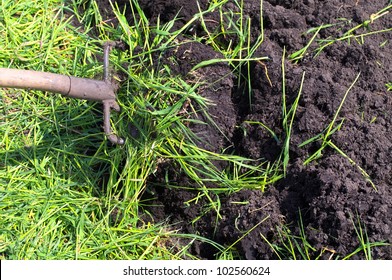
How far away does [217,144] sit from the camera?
2.98 m

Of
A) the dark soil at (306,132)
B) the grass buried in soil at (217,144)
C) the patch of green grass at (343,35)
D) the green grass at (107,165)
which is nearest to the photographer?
the dark soil at (306,132)

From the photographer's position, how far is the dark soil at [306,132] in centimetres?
266

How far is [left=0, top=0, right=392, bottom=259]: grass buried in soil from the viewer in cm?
277

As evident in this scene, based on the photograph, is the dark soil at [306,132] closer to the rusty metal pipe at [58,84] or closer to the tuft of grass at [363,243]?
the tuft of grass at [363,243]

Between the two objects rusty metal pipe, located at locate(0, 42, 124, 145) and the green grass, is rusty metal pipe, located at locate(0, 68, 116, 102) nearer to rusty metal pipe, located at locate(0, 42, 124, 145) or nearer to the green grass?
rusty metal pipe, located at locate(0, 42, 124, 145)

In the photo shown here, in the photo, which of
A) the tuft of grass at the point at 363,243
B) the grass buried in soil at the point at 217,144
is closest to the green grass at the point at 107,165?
the grass buried in soil at the point at 217,144

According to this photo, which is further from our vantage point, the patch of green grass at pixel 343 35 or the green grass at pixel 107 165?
the patch of green grass at pixel 343 35

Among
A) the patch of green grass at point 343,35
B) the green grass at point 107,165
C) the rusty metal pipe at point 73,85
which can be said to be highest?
the patch of green grass at point 343,35

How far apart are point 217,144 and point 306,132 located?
0.39 meters

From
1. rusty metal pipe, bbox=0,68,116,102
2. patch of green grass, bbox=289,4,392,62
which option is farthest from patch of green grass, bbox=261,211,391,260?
rusty metal pipe, bbox=0,68,116,102

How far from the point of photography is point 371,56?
9.86 feet

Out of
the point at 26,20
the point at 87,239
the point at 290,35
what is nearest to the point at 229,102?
the point at 290,35

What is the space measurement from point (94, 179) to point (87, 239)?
30 centimetres

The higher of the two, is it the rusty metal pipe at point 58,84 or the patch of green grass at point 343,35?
the patch of green grass at point 343,35
